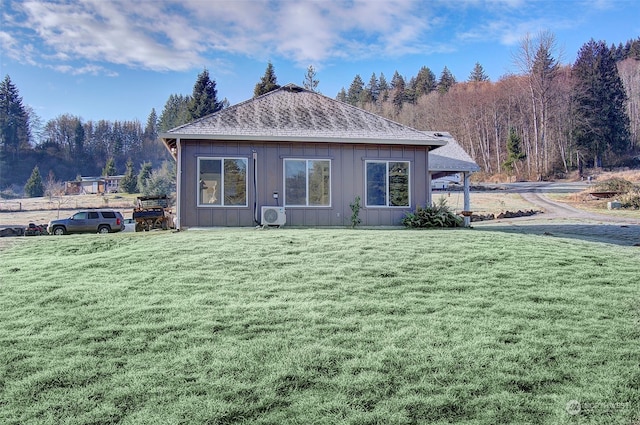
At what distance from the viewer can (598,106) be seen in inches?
1652

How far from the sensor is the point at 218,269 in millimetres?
6152

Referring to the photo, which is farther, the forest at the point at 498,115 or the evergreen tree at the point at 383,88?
the evergreen tree at the point at 383,88

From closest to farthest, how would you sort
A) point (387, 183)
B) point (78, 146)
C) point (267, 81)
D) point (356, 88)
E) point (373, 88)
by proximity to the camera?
point (387, 183)
point (267, 81)
point (78, 146)
point (356, 88)
point (373, 88)

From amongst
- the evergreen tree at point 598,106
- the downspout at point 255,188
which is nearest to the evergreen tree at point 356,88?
the evergreen tree at point 598,106

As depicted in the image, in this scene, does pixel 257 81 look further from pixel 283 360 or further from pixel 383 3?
pixel 283 360

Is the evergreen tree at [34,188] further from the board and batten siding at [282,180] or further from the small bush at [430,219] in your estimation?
the small bush at [430,219]

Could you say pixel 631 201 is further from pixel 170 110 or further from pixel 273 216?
pixel 170 110

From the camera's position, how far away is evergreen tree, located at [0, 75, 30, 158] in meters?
54.3

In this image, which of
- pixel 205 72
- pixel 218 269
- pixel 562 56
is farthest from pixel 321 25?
pixel 562 56

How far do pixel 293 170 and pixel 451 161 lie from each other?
21.2 feet

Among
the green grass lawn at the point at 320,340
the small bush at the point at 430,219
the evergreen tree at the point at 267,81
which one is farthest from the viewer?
the evergreen tree at the point at 267,81

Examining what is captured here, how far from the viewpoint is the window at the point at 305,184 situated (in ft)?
38.5

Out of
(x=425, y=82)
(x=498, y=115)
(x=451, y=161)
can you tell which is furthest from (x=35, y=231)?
(x=425, y=82)

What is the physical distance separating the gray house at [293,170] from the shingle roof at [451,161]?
259 cm
